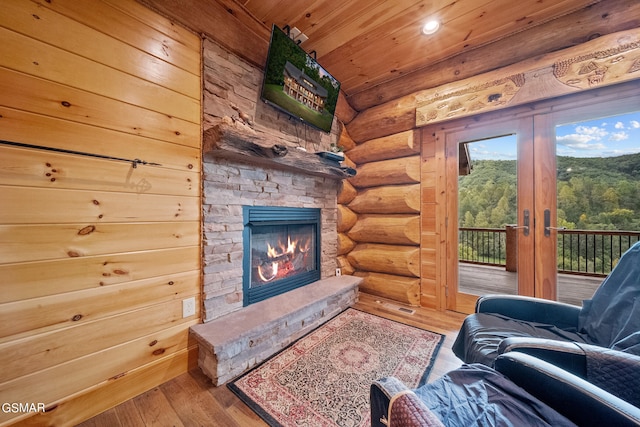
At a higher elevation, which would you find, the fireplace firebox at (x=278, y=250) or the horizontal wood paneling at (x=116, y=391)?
the fireplace firebox at (x=278, y=250)

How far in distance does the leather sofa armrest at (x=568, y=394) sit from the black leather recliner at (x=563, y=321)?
0.16m

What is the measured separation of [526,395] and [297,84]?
261cm

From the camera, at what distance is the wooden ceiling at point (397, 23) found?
74.8 inches

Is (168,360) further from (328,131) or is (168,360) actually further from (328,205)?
(328,131)

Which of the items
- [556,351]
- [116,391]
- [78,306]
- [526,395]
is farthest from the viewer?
[116,391]

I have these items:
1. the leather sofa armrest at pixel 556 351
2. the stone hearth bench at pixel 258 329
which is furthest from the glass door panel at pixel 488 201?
the leather sofa armrest at pixel 556 351

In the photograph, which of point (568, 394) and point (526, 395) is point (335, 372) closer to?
point (526, 395)

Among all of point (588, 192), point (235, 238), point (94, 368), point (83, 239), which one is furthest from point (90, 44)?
point (588, 192)

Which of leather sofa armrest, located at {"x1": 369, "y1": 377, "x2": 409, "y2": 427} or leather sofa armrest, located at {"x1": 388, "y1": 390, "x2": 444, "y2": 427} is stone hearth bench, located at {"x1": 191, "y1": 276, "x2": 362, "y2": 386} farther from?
leather sofa armrest, located at {"x1": 388, "y1": 390, "x2": 444, "y2": 427}

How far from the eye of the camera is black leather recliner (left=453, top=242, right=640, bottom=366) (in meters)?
1.10

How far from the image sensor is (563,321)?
1407 mm

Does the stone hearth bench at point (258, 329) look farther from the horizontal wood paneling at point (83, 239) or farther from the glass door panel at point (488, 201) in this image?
the glass door panel at point (488, 201)

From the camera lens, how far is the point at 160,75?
1549mm

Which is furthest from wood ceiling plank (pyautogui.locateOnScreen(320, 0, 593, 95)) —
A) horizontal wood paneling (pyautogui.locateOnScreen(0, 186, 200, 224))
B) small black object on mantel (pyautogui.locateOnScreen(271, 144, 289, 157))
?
horizontal wood paneling (pyautogui.locateOnScreen(0, 186, 200, 224))
